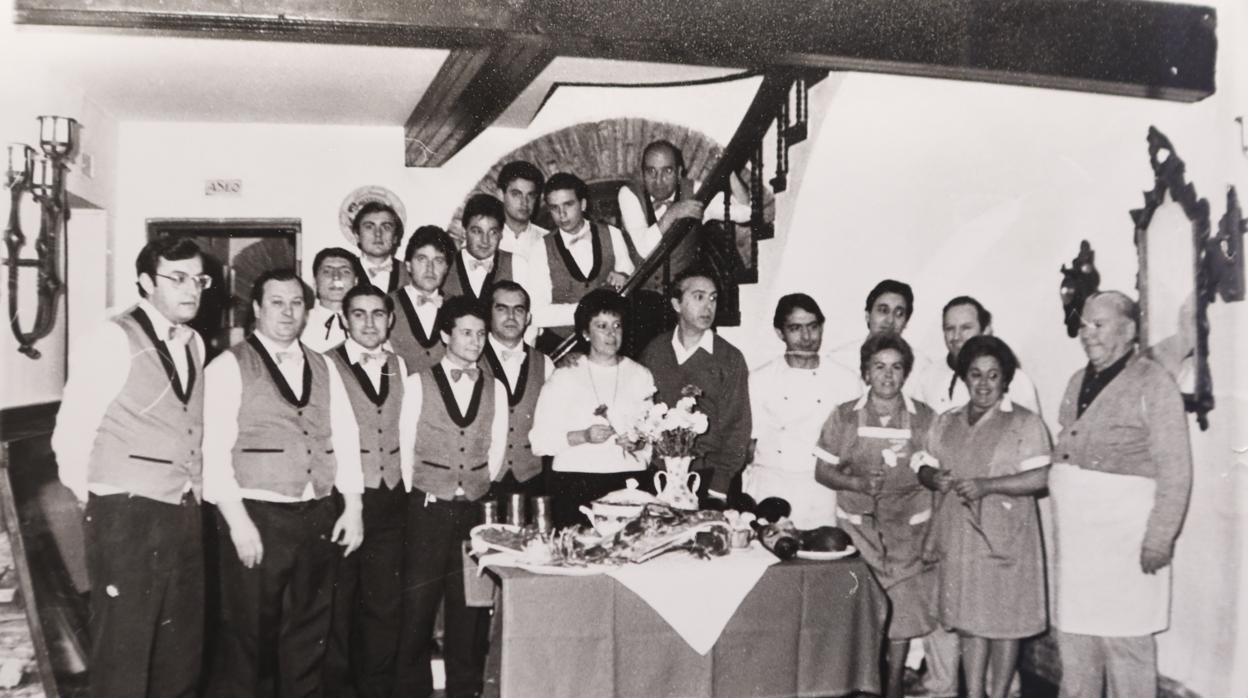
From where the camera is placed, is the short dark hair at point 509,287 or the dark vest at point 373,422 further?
the short dark hair at point 509,287

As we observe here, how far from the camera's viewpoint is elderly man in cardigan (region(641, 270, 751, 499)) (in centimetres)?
405

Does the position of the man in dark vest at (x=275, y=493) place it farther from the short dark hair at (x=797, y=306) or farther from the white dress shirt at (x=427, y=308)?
the short dark hair at (x=797, y=306)

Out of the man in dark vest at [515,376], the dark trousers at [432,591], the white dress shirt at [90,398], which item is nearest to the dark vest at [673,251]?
the man in dark vest at [515,376]

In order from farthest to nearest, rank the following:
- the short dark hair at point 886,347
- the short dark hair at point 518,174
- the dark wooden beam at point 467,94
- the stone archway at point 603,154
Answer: the stone archway at point 603,154 < the short dark hair at point 518,174 < the short dark hair at point 886,347 < the dark wooden beam at point 467,94

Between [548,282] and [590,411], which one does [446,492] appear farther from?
[548,282]

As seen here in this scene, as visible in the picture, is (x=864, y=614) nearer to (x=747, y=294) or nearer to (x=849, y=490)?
(x=849, y=490)

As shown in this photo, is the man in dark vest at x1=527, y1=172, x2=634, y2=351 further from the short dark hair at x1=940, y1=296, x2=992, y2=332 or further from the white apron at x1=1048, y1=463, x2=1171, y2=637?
the white apron at x1=1048, y1=463, x2=1171, y2=637

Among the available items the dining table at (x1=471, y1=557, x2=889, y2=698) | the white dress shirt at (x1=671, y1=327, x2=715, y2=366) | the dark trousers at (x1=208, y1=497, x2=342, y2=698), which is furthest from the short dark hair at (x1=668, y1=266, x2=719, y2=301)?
the dark trousers at (x1=208, y1=497, x2=342, y2=698)

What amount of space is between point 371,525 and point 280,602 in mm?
434

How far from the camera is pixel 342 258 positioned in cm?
407

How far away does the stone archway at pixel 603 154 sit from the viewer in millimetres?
4590

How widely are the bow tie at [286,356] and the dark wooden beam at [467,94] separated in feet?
4.30

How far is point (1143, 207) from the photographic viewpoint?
366 centimetres

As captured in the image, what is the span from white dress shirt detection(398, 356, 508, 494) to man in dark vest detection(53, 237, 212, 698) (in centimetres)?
76
